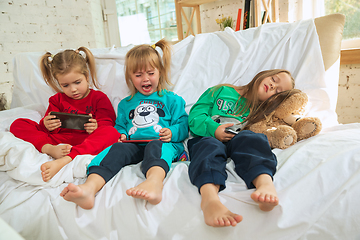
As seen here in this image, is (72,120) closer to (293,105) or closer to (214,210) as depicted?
(214,210)

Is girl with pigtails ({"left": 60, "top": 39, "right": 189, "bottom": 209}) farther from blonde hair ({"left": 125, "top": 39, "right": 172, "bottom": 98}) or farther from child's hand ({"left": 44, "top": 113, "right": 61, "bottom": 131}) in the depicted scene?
child's hand ({"left": 44, "top": 113, "right": 61, "bottom": 131})

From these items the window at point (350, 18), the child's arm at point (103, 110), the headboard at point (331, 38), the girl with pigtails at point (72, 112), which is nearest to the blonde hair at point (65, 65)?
the girl with pigtails at point (72, 112)

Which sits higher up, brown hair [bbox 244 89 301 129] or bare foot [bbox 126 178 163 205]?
brown hair [bbox 244 89 301 129]

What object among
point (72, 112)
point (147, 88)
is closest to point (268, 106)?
point (147, 88)

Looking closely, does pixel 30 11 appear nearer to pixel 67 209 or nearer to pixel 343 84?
pixel 67 209

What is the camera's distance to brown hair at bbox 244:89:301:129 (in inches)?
37.2

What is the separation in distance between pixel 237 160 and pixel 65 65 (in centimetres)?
90

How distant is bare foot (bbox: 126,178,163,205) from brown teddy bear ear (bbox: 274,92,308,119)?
56 centimetres

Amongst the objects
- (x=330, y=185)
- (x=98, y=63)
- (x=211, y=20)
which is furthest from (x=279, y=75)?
(x=211, y=20)

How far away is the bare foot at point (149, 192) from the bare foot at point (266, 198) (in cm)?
25

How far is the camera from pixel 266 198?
1.81 feet

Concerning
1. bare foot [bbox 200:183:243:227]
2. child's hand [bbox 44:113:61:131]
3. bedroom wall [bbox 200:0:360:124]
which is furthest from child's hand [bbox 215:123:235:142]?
bedroom wall [bbox 200:0:360:124]

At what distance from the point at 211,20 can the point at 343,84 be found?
1404 millimetres

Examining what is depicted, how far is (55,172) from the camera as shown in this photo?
2.66 ft
